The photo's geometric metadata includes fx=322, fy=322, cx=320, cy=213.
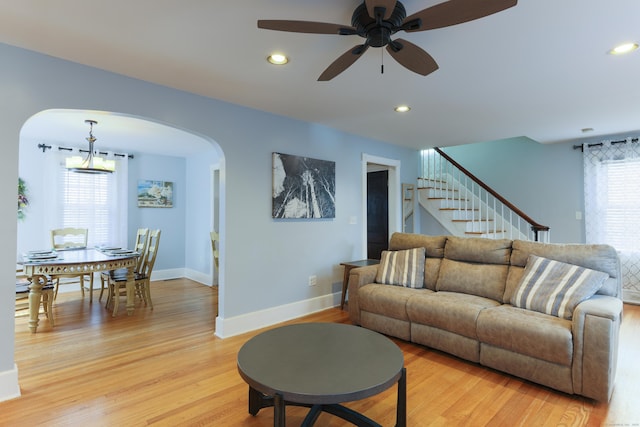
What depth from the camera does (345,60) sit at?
6.01 ft

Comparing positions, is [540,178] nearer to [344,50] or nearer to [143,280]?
[344,50]

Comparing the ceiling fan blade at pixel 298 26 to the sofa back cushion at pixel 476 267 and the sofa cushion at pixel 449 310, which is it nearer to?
the sofa cushion at pixel 449 310

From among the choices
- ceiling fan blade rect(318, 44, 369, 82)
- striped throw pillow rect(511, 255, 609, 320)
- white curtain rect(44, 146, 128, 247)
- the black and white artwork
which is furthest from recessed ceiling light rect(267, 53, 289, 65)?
white curtain rect(44, 146, 128, 247)

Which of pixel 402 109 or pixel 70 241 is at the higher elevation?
pixel 402 109

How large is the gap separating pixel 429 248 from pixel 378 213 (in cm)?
220

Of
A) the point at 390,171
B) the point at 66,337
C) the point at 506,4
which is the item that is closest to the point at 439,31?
the point at 506,4

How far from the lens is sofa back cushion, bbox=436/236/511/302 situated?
9.90 feet

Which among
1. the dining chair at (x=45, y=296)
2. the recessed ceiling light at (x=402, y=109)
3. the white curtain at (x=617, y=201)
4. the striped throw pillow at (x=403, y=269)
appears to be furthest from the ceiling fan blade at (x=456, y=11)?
the white curtain at (x=617, y=201)

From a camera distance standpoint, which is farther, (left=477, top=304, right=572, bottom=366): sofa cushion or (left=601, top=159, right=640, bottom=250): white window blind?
(left=601, top=159, right=640, bottom=250): white window blind

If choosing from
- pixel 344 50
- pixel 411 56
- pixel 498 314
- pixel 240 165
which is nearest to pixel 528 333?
pixel 498 314

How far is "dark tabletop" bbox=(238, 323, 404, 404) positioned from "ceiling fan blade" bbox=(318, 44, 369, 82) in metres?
1.64

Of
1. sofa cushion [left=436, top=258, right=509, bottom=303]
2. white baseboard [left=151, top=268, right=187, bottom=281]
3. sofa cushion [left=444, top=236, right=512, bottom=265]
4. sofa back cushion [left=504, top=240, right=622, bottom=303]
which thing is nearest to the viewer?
sofa back cushion [left=504, top=240, right=622, bottom=303]

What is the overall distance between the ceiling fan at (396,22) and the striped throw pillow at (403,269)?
217 centimetres

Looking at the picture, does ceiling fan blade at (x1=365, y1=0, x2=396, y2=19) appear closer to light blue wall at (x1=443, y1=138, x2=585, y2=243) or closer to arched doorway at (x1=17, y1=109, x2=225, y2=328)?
arched doorway at (x1=17, y1=109, x2=225, y2=328)
